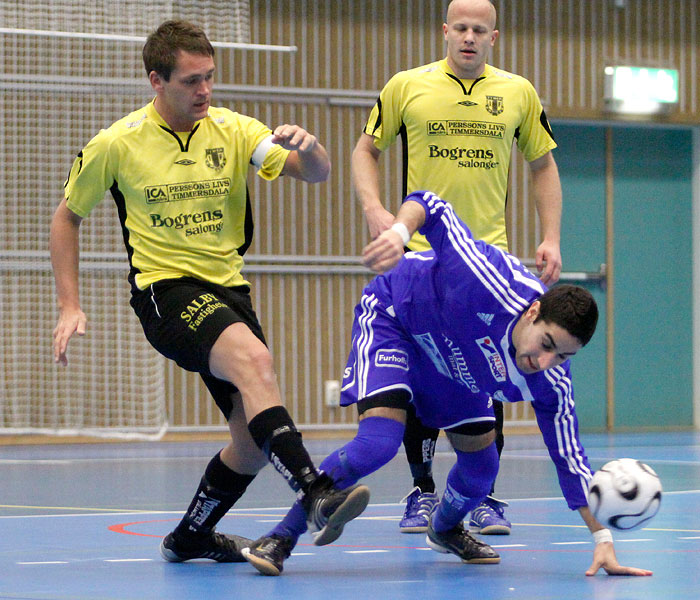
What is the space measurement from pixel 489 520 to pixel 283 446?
1646 millimetres

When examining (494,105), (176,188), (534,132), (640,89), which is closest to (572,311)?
(176,188)

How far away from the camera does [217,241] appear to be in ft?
14.9

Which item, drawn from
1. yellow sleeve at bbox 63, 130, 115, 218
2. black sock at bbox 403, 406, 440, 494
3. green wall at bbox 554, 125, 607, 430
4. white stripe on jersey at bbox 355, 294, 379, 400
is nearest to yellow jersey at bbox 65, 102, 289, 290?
yellow sleeve at bbox 63, 130, 115, 218

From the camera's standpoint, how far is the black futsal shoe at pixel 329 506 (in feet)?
12.5

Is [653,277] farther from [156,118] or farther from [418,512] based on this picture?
[156,118]

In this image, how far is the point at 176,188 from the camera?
4.51 meters

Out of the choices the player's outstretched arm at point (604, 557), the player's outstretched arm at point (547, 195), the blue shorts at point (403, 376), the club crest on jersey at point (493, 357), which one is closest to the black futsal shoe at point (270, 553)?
the blue shorts at point (403, 376)

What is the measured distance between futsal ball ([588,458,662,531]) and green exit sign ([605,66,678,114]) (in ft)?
36.0

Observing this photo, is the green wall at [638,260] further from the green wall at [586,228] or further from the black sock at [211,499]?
the black sock at [211,499]

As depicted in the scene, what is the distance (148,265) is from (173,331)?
1.08 ft

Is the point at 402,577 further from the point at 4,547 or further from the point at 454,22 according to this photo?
the point at 454,22

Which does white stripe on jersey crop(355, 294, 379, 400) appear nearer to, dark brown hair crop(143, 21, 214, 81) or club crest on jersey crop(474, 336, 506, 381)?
club crest on jersey crop(474, 336, 506, 381)

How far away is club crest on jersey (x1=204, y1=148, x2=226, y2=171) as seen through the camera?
15.0 feet

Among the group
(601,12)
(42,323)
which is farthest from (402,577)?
(601,12)
